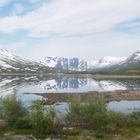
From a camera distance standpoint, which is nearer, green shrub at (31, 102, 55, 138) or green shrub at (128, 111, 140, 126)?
green shrub at (31, 102, 55, 138)

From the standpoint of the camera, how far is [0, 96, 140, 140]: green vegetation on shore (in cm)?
4062

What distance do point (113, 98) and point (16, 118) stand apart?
56.5 metres

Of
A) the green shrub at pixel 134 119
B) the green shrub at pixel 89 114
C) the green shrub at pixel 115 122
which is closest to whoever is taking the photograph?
the green shrub at pixel 115 122

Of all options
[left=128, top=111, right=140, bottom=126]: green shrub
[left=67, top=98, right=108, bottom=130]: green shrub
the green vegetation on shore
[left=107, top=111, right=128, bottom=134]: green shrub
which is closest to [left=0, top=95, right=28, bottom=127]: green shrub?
the green vegetation on shore

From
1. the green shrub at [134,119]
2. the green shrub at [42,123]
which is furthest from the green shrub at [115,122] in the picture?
the green shrub at [42,123]

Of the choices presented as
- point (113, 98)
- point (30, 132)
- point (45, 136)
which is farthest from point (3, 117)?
point (113, 98)

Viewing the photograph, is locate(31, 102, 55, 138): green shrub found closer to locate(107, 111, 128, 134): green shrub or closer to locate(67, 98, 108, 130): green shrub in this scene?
locate(67, 98, 108, 130): green shrub

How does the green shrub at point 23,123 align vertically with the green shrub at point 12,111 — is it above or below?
below

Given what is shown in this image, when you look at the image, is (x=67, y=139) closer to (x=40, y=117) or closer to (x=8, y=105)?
(x=40, y=117)

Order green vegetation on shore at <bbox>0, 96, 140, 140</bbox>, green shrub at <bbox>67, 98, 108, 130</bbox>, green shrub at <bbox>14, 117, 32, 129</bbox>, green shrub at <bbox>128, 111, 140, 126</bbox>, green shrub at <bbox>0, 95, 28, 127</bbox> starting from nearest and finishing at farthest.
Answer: green vegetation on shore at <bbox>0, 96, 140, 140</bbox>, green shrub at <bbox>67, 98, 108, 130</bbox>, green shrub at <bbox>14, 117, 32, 129</bbox>, green shrub at <bbox>0, 95, 28, 127</bbox>, green shrub at <bbox>128, 111, 140, 126</bbox>

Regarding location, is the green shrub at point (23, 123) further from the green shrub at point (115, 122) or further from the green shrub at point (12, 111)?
the green shrub at point (115, 122)

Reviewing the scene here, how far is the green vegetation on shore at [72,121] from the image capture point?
4062cm

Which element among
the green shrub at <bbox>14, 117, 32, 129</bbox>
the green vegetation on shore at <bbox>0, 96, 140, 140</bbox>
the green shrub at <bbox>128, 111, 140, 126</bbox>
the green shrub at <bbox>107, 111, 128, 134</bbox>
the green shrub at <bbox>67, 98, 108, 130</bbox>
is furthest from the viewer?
the green shrub at <bbox>128, 111, 140, 126</bbox>

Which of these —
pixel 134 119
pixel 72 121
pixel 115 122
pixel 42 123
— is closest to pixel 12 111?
pixel 42 123
